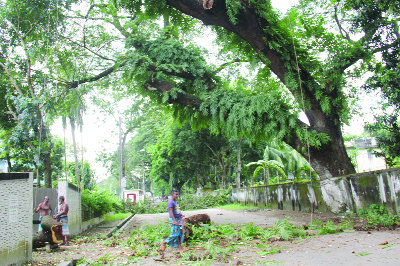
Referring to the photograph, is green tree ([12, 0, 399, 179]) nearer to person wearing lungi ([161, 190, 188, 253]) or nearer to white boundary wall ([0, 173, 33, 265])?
person wearing lungi ([161, 190, 188, 253])

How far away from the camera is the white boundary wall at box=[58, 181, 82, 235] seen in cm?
1005

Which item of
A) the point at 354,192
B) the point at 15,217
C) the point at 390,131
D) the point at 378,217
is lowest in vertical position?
the point at 378,217

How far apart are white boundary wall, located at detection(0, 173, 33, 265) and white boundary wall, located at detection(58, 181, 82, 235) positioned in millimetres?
4085

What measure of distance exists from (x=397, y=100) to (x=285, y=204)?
6.98 meters

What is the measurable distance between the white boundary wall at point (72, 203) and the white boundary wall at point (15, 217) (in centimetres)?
408

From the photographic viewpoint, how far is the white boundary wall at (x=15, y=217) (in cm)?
517

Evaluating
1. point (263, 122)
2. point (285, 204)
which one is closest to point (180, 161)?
point (285, 204)

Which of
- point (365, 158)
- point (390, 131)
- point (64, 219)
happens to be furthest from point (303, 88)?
point (365, 158)

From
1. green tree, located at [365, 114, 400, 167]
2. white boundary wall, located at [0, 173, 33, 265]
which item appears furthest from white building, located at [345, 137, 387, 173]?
white boundary wall, located at [0, 173, 33, 265]

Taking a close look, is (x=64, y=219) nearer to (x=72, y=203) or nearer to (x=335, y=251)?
(x=72, y=203)

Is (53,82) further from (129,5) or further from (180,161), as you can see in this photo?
(180,161)

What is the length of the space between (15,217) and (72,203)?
555 centimetres

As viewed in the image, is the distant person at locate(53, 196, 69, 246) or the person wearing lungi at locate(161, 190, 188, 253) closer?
the person wearing lungi at locate(161, 190, 188, 253)

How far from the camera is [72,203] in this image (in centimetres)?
1097
